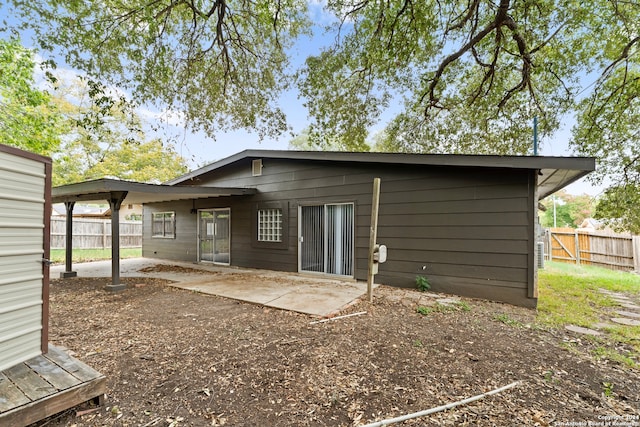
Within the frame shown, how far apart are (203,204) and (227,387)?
742 centimetres

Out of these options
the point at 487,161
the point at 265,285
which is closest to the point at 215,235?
the point at 265,285

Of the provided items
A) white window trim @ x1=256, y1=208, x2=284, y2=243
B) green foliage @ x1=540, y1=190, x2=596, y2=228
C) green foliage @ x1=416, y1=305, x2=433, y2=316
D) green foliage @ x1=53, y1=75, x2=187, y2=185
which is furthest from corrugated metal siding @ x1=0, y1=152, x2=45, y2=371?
green foliage @ x1=540, y1=190, x2=596, y2=228

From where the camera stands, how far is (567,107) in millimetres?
6961

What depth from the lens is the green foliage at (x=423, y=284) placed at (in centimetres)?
500

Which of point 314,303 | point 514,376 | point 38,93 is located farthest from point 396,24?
point 38,93

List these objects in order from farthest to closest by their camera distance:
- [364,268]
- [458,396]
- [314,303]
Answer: [364,268] < [314,303] < [458,396]

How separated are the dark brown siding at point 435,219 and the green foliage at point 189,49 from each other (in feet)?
5.61

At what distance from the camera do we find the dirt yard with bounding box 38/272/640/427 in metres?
1.81

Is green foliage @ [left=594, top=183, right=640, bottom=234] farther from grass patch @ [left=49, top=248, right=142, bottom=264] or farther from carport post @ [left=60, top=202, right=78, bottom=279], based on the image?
grass patch @ [left=49, top=248, right=142, bottom=264]

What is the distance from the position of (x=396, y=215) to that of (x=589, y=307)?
128 inches

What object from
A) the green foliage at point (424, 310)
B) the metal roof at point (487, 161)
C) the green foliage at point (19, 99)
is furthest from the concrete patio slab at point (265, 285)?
the green foliage at point (19, 99)

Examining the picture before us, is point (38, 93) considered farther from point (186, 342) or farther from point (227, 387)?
point (227, 387)

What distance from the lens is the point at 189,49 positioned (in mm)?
5801

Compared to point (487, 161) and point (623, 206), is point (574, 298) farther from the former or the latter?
point (623, 206)
